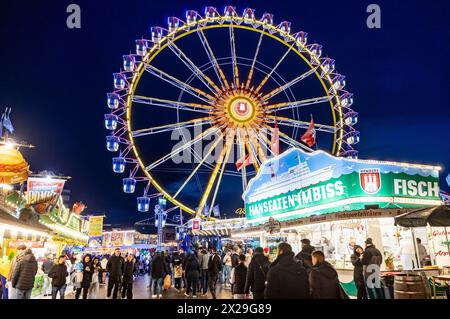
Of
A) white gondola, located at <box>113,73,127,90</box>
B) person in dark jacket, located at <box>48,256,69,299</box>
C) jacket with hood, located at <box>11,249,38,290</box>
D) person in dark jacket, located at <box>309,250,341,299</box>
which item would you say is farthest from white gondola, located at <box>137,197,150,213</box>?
person in dark jacket, located at <box>309,250,341,299</box>

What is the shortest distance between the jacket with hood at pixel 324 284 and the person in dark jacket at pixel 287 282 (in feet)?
0.94

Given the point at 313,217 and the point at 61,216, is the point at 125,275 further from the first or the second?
the point at 61,216

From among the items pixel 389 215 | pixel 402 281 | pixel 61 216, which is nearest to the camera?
pixel 402 281

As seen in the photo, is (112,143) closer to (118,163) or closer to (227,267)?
(118,163)

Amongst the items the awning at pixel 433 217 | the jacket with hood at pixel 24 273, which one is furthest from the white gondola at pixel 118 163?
the awning at pixel 433 217

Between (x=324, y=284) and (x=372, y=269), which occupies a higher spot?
(x=324, y=284)

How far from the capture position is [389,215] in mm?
9859

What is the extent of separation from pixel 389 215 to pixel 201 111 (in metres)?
12.4

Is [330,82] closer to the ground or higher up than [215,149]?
higher up

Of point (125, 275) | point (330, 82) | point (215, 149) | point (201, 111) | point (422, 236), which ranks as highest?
point (330, 82)

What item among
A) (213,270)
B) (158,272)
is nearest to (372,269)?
(213,270)

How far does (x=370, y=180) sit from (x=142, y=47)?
14.1 m

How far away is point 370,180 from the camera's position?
428 inches

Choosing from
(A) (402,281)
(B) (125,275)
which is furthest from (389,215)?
(B) (125,275)
